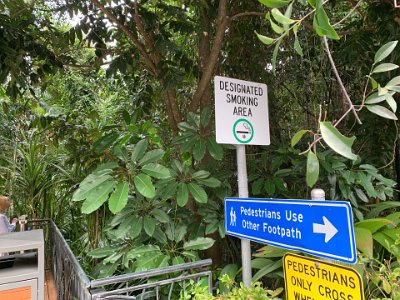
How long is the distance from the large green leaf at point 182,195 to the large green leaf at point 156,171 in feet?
0.54

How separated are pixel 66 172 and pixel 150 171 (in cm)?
208

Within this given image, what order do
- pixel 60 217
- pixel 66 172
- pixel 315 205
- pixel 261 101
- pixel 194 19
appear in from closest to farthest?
pixel 315 205, pixel 261 101, pixel 194 19, pixel 66 172, pixel 60 217

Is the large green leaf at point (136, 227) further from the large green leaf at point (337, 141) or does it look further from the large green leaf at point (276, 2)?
the large green leaf at point (276, 2)

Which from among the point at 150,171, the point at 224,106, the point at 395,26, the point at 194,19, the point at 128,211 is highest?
the point at 194,19

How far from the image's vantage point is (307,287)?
3.21 ft

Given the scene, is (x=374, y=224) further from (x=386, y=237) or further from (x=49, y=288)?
(x=49, y=288)

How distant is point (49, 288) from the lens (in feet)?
9.30

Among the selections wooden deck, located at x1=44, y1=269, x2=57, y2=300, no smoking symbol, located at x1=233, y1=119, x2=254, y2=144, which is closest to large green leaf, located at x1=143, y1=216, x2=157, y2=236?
no smoking symbol, located at x1=233, y1=119, x2=254, y2=144

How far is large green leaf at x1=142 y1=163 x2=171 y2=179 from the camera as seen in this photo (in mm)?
1457

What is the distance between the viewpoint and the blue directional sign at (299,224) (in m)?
0.85

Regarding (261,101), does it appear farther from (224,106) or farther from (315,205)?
(315,205)

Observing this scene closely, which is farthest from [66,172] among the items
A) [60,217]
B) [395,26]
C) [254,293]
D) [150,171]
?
A: [395,26]

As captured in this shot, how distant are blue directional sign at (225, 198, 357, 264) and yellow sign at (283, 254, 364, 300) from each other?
0.03m

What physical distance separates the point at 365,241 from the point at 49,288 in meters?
2.58
